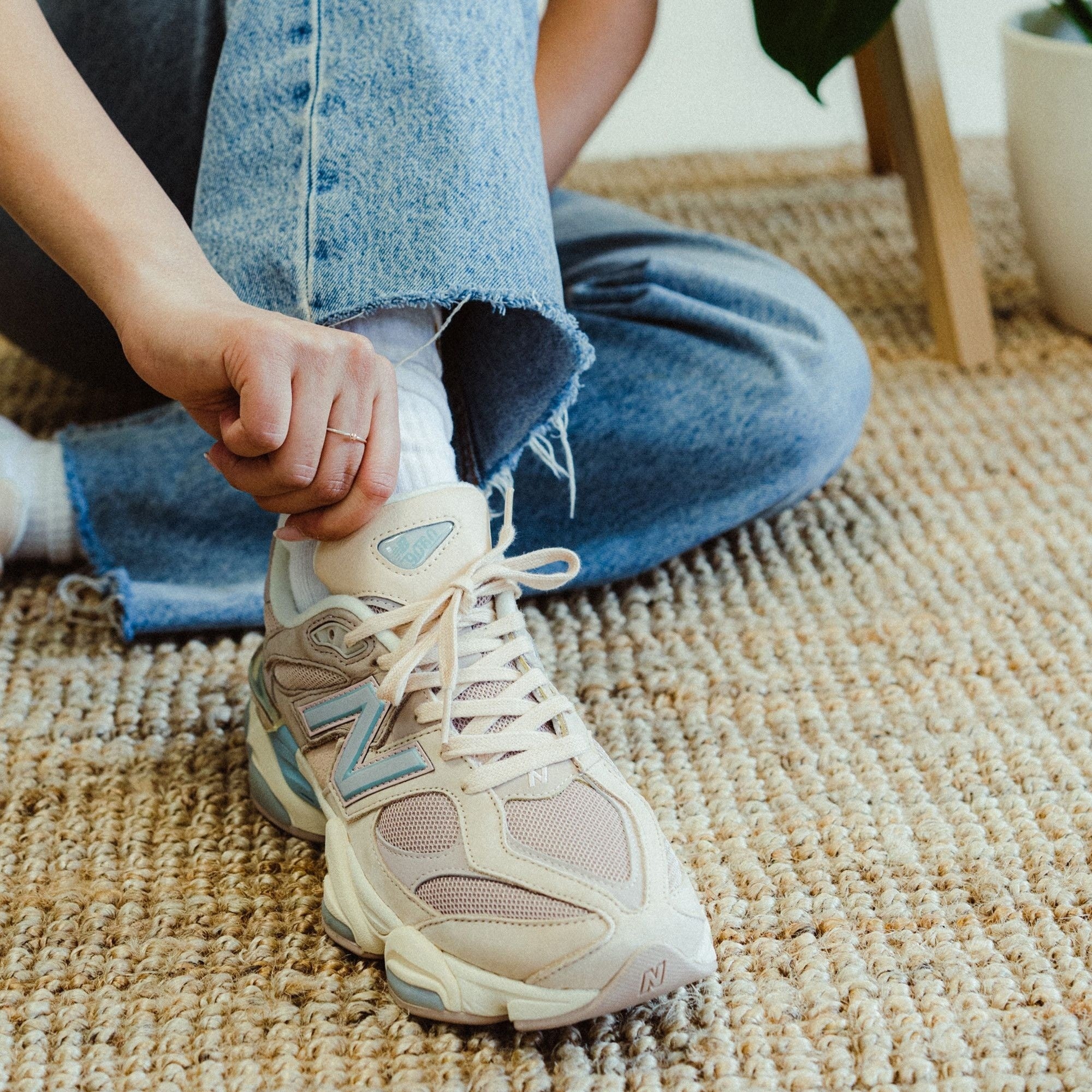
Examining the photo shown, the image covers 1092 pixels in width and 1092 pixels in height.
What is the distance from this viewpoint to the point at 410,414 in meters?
0.49

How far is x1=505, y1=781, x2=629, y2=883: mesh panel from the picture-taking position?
420mm

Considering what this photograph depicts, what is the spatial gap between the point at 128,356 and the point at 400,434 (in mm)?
107

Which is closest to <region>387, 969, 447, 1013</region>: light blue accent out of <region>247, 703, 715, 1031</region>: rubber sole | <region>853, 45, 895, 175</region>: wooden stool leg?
<region>247, 703, 715, 1031</region>: rubber sole

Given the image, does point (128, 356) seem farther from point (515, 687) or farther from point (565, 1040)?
point (565, 1040)

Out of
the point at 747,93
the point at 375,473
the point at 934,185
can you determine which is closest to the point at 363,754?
the point at 375,473

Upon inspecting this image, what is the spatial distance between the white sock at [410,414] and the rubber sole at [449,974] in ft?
0.34

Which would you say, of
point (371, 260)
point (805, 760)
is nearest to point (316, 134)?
point (371, 260)

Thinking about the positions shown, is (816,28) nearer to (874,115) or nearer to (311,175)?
(311,175)

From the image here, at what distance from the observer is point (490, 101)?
0.50 metres

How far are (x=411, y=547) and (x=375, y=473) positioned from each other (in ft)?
0.14

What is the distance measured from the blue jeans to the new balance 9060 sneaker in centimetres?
9

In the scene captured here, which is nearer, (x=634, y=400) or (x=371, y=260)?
(x=371, y=260)

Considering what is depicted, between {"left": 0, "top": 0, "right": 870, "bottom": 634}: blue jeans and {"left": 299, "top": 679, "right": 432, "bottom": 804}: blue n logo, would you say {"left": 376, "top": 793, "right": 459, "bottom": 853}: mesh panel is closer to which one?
{"left": 299, "top": 679, "right": 432, "bottom": 804}: blue n logo

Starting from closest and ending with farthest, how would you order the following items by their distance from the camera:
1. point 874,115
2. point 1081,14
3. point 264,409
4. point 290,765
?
point 264,409 < point 290,765 < point 1081,14 < point 874,115
